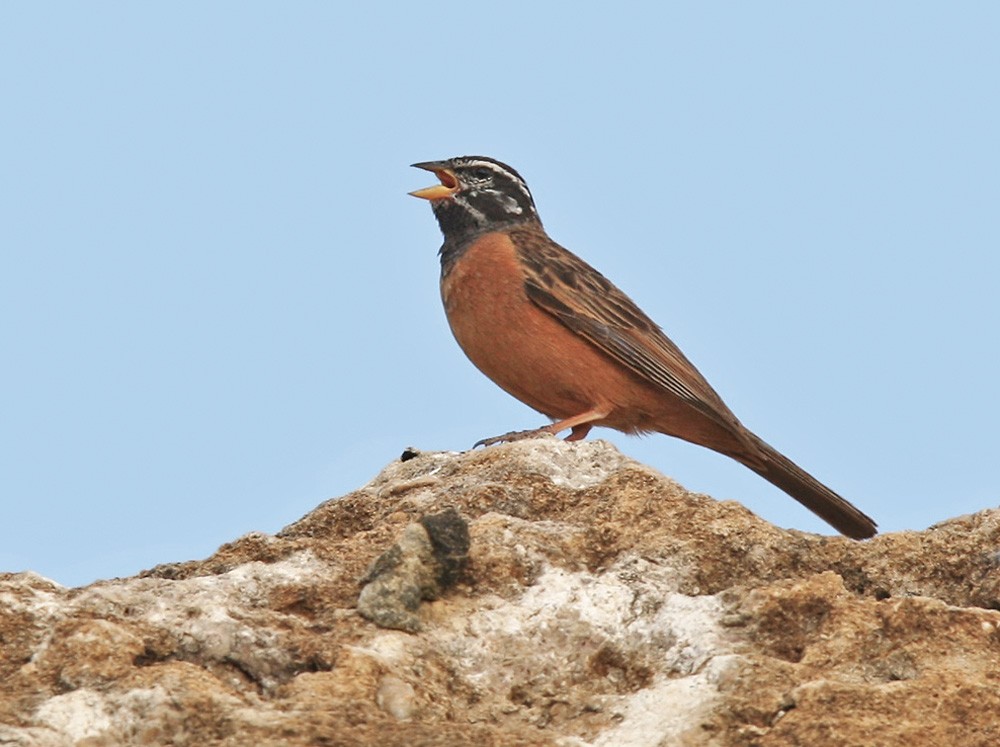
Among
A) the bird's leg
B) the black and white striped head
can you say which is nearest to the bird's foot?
the bird's leg

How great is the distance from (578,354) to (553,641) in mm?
5571

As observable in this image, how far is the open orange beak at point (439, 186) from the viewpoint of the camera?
11586 millimetres

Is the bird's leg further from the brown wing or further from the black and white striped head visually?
the black and white striped head

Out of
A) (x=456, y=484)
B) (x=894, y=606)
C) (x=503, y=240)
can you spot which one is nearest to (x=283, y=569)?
(x=456, y=484)

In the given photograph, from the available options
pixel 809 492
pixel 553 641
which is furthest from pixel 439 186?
pixel 553 641

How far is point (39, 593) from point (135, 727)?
961 mm

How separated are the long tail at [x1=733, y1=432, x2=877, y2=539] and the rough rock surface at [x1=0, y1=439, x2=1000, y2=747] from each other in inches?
141

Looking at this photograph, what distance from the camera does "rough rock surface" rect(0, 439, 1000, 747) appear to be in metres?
4.02

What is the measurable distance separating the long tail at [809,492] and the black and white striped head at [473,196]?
248 centimetres

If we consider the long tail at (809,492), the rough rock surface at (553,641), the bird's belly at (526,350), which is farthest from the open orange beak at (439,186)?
→ the rough rock surface at (553,641)

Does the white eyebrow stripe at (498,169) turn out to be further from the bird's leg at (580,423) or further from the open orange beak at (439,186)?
the bird's leg at (580,423)

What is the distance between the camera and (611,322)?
34.9ft

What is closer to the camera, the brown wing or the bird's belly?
the bird's belly

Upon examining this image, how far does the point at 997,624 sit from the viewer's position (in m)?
4.60
